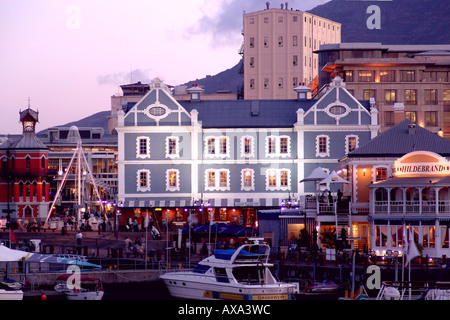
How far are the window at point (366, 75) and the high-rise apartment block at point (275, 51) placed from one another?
2026 centimetres

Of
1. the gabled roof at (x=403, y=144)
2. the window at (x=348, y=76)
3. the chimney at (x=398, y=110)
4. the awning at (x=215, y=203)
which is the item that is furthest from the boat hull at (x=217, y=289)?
the window at (x=348, y=76)

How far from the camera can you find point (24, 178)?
87062 millimetres

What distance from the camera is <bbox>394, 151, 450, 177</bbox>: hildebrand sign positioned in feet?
173

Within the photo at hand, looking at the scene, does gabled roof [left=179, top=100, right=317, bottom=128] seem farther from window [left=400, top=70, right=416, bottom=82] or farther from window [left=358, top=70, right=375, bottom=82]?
window [left=400, top=70, right=416, bottom=82]

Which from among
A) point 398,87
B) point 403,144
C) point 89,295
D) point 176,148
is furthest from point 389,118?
point 89,295

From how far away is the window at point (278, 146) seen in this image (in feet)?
250

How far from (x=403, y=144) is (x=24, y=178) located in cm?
4349

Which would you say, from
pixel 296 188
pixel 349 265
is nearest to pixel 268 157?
pixel 296 188

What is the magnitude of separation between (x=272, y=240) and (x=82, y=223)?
21386mm

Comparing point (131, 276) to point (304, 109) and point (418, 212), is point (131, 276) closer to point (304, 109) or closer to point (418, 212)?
point (418, 212)

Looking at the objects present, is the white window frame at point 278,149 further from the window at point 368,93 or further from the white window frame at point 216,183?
the window at point 368,93

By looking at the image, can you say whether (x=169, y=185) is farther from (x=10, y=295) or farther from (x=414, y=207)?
(x=10, y=295)

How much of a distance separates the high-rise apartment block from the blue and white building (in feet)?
139

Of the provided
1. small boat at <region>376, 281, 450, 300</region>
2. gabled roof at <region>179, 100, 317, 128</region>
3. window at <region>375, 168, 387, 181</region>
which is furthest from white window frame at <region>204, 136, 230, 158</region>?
small boat at <region>376, 281, 450, 300</region>
